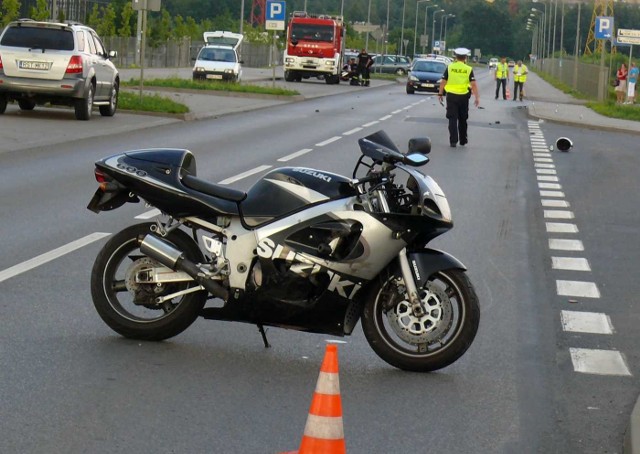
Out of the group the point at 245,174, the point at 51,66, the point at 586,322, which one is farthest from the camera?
the point at 51,66

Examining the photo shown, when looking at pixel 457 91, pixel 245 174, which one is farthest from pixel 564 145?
pixel 245 174

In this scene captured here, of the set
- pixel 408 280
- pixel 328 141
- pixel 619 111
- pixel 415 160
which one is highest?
pixel 415 160

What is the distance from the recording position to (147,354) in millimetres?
7258

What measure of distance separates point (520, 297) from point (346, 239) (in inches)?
111

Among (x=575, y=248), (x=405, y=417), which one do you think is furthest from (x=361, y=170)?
(x=405, y=417)

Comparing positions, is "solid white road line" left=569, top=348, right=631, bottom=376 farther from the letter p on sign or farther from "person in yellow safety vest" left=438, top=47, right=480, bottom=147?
the letter p on sign

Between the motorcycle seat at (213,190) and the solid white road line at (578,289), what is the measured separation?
11.0 feet

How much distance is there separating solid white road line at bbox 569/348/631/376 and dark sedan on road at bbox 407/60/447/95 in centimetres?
5120

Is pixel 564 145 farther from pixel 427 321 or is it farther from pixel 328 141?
pixel 427 321

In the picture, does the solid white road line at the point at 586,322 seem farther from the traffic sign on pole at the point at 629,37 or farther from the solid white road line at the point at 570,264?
Result: the traffic sign on pole at the point at 629,37

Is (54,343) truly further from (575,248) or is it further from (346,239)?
(575,248)

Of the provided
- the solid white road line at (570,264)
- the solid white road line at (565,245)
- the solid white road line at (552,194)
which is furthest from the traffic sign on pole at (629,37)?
the solid white road line at (570,264)

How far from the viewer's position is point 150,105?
31.2 meters

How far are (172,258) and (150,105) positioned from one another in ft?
79.7
